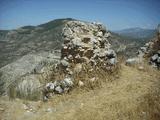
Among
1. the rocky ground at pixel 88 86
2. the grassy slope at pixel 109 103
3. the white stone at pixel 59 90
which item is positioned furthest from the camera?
the white stone at pixel 59 90

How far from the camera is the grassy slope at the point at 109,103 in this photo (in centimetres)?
988

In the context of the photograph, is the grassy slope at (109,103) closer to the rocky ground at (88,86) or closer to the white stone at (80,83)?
the rocky ground at (88,86)

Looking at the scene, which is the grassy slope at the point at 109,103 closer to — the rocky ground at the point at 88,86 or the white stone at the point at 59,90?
the rocky ground at the point at 88,86

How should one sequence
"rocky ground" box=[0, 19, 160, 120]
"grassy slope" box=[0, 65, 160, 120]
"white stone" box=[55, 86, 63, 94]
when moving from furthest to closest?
"white stone" box=[55, 86, 63, 94], "rocky ground" box=[0, 19, 160, 120], "grassy slope" box=[0, 65, 160, 120]

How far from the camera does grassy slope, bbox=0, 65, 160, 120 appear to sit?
32.4ft

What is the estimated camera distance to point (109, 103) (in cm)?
1106

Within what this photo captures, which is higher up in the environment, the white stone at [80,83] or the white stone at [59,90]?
the white stone at [80,83]

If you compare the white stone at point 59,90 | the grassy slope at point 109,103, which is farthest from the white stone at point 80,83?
the white stone at point 59,90

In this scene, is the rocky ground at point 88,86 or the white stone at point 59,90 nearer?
the rocky ground at point 88,86

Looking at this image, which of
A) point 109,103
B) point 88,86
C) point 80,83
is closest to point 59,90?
point 80,83

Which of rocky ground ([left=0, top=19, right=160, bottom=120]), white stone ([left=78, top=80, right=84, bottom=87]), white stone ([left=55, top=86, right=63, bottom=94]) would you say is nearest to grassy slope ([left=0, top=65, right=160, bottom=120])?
rocky ground ([left=0, top=19, right=160, bottom=120])

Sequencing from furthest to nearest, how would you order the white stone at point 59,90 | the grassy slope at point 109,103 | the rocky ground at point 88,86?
the white stone at point 59,90
the rocky ground at point 88,86
the grassy slope at point 109,103

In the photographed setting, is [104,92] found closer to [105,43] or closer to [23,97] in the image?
[105,43]

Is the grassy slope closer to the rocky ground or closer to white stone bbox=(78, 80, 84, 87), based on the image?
the rocky ground
